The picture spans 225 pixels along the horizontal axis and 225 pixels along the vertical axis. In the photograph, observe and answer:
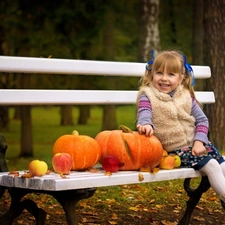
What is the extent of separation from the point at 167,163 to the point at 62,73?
1.13 m

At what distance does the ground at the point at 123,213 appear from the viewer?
211 inches

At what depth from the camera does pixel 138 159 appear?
4422mm

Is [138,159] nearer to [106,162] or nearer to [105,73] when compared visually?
[106,162]

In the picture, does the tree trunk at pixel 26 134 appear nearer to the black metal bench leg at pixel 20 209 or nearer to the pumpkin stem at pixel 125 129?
the pumpkin stem at pixel 125 129

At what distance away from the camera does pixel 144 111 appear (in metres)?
4.76

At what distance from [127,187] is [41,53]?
9.93 meters

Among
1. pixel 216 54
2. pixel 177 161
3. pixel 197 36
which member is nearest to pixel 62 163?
pixel 177 161

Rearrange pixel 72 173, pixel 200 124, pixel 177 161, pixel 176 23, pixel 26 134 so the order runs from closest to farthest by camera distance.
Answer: pixel 72 173, pixel 177 161, pixel 200 124, pixel 26 134, pixel 176 23

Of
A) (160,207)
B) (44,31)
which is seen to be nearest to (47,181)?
(160,207)

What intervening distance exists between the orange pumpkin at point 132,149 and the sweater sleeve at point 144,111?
158 mm

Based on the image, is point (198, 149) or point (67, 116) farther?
point (67, 116)

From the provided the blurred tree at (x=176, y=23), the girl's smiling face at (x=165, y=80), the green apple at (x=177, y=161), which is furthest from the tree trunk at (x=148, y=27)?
the green apple at (x=177, y=161)

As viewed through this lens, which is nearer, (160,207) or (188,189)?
(188,189)

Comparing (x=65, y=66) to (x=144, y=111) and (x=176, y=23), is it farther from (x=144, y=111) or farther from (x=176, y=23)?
(x=176, y=23)
